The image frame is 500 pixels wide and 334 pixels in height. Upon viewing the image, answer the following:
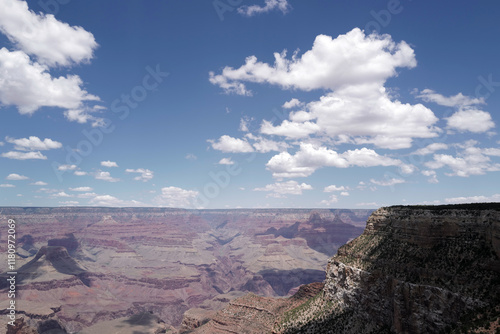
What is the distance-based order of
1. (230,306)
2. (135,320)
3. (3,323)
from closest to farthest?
(230,306), (3,323), (135,320)

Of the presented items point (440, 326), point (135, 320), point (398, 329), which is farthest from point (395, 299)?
point (135, 320)

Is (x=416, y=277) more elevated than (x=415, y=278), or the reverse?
(x=416, y=277)

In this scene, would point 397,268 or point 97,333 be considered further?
point 97,333

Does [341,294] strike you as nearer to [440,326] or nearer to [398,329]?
[398,329]

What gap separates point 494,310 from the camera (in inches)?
1507

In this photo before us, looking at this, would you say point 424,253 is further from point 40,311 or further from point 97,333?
point 40,311

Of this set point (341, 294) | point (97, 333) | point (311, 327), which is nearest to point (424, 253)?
point (341, 294)

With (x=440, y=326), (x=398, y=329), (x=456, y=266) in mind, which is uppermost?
(x=456, y=266)

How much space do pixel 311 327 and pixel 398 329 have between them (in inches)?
850

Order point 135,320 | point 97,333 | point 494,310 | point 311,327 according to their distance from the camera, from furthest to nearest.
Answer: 1. point 135,320
2. point 97,333
3. point 311,327
4. point 494,310

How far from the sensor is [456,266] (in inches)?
1788

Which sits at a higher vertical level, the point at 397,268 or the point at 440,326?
the point at 397,268

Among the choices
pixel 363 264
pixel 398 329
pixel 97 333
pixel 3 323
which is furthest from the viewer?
pixel 97 333

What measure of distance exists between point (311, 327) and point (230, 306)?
1787 inches
